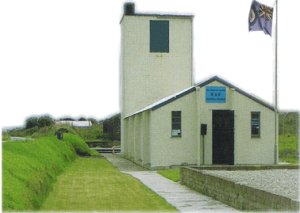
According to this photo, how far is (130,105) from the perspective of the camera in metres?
39.8

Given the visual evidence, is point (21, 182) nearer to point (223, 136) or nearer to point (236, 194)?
point (236, 194)

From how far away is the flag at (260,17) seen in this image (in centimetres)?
2535

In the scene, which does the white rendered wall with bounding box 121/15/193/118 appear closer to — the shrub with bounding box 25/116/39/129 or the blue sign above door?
the blue sign above door

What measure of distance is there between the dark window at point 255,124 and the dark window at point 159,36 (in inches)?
472

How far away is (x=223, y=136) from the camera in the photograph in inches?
1108

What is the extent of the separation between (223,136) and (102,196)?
1351 centimetres

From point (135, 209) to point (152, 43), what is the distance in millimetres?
26552

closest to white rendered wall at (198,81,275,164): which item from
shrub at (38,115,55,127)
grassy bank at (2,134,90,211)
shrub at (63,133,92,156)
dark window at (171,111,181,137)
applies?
dark window at (171,111,181,137)

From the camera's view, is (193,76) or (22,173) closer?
(22,173)

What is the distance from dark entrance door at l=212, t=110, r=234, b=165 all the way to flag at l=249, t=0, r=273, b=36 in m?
4.23

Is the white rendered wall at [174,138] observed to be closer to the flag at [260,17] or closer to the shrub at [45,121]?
the flag at [260,17]

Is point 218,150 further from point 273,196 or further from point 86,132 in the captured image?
point 86,132

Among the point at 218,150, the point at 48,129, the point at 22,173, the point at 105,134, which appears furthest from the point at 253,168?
the point at 105,134

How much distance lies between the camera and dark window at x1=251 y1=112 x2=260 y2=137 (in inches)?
1115
